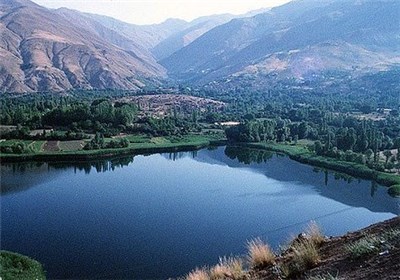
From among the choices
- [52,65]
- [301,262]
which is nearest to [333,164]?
[301,262]

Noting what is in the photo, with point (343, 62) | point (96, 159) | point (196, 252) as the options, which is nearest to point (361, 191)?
point (196, 252)

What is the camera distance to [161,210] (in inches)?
1380

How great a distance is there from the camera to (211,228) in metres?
30.5

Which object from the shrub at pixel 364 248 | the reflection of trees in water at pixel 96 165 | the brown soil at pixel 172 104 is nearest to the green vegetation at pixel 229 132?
the reflection of trees in water at pixel 96 165

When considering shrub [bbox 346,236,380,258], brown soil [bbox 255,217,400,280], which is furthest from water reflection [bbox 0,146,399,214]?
shrub [bbox 346,236,380,258]

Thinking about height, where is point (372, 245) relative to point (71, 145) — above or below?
above

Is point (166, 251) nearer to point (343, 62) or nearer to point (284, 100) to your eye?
point (284, 100)

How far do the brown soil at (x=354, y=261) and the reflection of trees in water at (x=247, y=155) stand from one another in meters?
50.3

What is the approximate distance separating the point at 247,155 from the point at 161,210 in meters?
28.1

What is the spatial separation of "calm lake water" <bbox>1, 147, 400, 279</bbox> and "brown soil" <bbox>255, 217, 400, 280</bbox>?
56.0ft

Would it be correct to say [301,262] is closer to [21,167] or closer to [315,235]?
[315,235]

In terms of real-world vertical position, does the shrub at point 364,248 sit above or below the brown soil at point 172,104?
below

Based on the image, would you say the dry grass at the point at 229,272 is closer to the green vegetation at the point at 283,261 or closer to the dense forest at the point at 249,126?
the green vegetation at the point at 283,261

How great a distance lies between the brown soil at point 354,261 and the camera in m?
5.11
